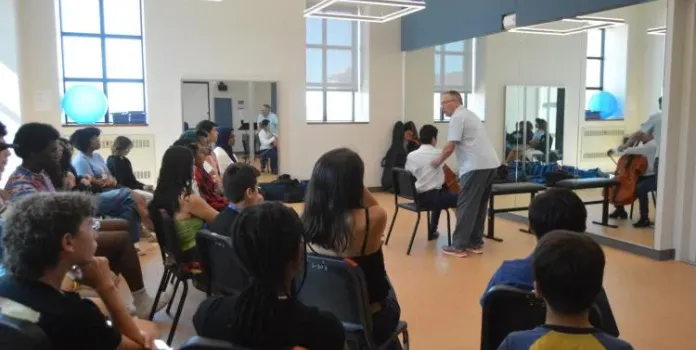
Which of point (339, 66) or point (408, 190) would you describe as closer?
point (408, 190)

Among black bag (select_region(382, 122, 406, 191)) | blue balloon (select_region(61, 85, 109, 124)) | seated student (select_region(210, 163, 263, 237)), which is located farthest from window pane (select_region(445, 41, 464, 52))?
seated student (select_region(210, 163, 263, 237))

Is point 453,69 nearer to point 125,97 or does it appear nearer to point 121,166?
point 125,97

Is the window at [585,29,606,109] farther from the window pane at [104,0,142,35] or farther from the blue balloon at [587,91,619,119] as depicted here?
the window pane at [104,0,142,35]

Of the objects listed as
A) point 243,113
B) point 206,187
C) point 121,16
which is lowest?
point 206,187

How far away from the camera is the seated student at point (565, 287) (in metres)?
1.36

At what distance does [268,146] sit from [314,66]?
1436mm

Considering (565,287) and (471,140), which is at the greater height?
(471,140)

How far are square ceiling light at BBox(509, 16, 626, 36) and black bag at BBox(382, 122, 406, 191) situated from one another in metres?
2.83

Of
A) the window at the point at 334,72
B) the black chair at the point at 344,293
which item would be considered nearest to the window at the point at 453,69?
the window at the point at 334,72

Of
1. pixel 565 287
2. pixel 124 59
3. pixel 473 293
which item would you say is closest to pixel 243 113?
pixel 124 59

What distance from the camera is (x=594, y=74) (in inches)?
230

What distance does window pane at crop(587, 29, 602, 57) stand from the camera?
573 cm

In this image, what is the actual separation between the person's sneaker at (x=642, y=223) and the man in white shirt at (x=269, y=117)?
4.93 meters


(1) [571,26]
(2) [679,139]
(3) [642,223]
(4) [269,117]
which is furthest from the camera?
(4) [269,117]
